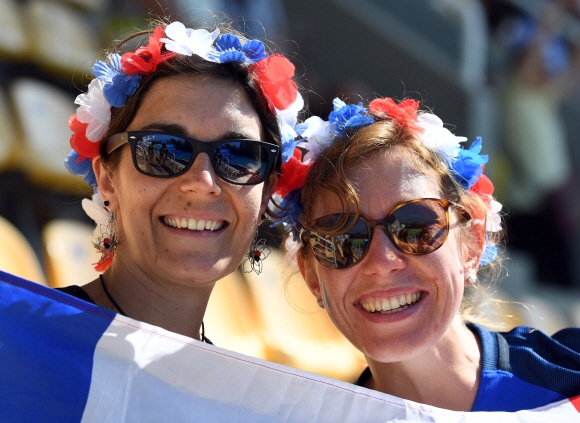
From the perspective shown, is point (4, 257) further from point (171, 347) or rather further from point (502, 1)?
point (502, 1)

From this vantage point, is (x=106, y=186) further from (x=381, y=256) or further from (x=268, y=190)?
(x=381, y=256)

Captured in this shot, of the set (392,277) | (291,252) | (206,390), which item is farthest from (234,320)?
(206,390)

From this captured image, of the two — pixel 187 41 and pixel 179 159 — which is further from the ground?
pixel 187 41

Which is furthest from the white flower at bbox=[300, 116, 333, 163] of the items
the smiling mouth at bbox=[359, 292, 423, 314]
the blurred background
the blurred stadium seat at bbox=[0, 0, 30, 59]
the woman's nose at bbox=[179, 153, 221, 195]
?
the blurred stadium seat at bbox=[0, 0, 30, 59]

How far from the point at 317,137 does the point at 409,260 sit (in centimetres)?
54

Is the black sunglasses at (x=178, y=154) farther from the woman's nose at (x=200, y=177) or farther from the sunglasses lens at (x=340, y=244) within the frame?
the sunglasses lens at (x=340, y=244)

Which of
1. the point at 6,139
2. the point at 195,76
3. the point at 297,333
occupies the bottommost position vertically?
the point at 297,333

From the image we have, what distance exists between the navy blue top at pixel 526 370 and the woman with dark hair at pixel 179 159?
32.1 inches

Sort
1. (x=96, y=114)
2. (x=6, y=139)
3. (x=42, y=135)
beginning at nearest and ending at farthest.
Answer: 1. (x=96, y=114)
2. (x=6, y=139)
3. (x=42, y=135)

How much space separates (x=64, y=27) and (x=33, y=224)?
1547 millimetres

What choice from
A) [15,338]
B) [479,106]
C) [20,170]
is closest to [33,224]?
[20,170]

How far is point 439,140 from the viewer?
2322mm

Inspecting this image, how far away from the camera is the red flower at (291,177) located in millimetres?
2403

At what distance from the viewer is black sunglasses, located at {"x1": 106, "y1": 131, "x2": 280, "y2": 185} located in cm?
208
